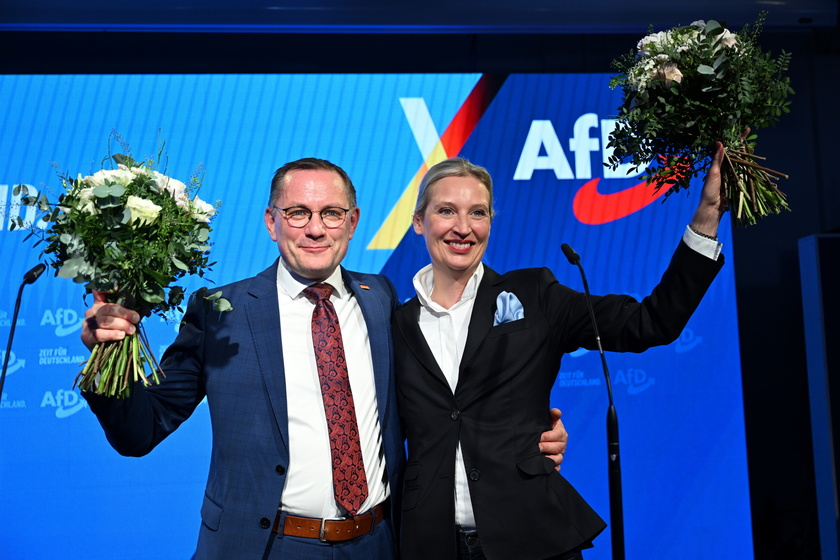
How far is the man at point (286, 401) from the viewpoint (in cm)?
214

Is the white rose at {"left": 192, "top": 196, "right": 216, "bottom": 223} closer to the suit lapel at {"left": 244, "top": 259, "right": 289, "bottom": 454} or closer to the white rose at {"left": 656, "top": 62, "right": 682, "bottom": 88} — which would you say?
the suit lapel at {"left": 244, "top": 259, "right": 289, "bottom": 454}

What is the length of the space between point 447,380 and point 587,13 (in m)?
3.02

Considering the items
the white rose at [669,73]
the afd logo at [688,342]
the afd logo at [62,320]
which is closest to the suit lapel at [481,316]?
the white rose at [669,73]

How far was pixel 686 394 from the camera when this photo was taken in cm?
439

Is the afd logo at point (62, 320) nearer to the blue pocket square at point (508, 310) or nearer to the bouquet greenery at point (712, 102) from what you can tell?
the blue pocket square at point (508, 310)

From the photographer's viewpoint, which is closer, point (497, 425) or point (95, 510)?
point (497, 425)

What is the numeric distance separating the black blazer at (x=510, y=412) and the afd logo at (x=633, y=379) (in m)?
2.11

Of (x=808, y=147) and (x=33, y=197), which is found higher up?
(x=808, y=147)

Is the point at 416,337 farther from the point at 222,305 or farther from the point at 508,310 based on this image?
the point at 222,305

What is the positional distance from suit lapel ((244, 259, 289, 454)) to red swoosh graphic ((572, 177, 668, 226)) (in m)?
2.40

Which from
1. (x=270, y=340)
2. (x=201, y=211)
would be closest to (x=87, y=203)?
(x=201, y=211)

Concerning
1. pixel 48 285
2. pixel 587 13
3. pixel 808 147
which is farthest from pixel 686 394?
pixel 48 285

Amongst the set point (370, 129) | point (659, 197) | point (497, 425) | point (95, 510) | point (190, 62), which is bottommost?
point (95, 510)

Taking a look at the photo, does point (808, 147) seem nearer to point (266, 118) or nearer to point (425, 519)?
point (266, 118)
